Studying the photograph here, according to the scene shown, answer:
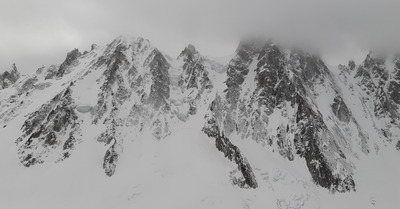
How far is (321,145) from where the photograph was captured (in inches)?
3310

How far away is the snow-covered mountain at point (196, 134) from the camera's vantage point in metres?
70.4

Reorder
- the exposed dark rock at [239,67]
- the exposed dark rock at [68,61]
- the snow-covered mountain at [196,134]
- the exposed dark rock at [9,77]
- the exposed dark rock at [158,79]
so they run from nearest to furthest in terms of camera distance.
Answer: the snow-covered mountain at [196,134] < the exposed dark rock at [158,79] < the exposed dark rock at [239,67] < the exposed dark rock at [68,61] < the exposed dark rock at [9,77]

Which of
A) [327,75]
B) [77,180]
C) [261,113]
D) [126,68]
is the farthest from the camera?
→ [327,75]

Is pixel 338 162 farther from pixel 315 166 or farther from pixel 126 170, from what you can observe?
pixel 126 170

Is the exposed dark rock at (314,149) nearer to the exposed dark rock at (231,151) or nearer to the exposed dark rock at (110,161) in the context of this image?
the exposed dark rock at (231,151)

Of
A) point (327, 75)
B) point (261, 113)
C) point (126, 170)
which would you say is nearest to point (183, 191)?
point (126, 170)

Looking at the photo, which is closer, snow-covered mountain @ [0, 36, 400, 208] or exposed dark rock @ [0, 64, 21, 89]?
snow-covered mountain @ [0, 36, 400, 208]

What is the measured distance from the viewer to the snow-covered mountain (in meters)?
70.4

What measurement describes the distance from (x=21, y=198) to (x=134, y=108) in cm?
3174

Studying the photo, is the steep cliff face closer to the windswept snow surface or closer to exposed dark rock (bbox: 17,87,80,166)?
the windswept snow surface

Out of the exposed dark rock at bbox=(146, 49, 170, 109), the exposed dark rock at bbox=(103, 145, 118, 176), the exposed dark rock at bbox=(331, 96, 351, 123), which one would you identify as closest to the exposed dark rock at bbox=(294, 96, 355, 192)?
the exposed dark rock at bbox=(331, 96, 351, 123)

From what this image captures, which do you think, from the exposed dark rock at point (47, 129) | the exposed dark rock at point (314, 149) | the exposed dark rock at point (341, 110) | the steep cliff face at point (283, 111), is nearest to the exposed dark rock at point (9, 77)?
the exposed dark rock at point (47, 129)

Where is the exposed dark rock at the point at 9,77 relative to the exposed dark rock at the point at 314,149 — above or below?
above

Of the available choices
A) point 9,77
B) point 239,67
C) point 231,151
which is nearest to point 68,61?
point 9,77
